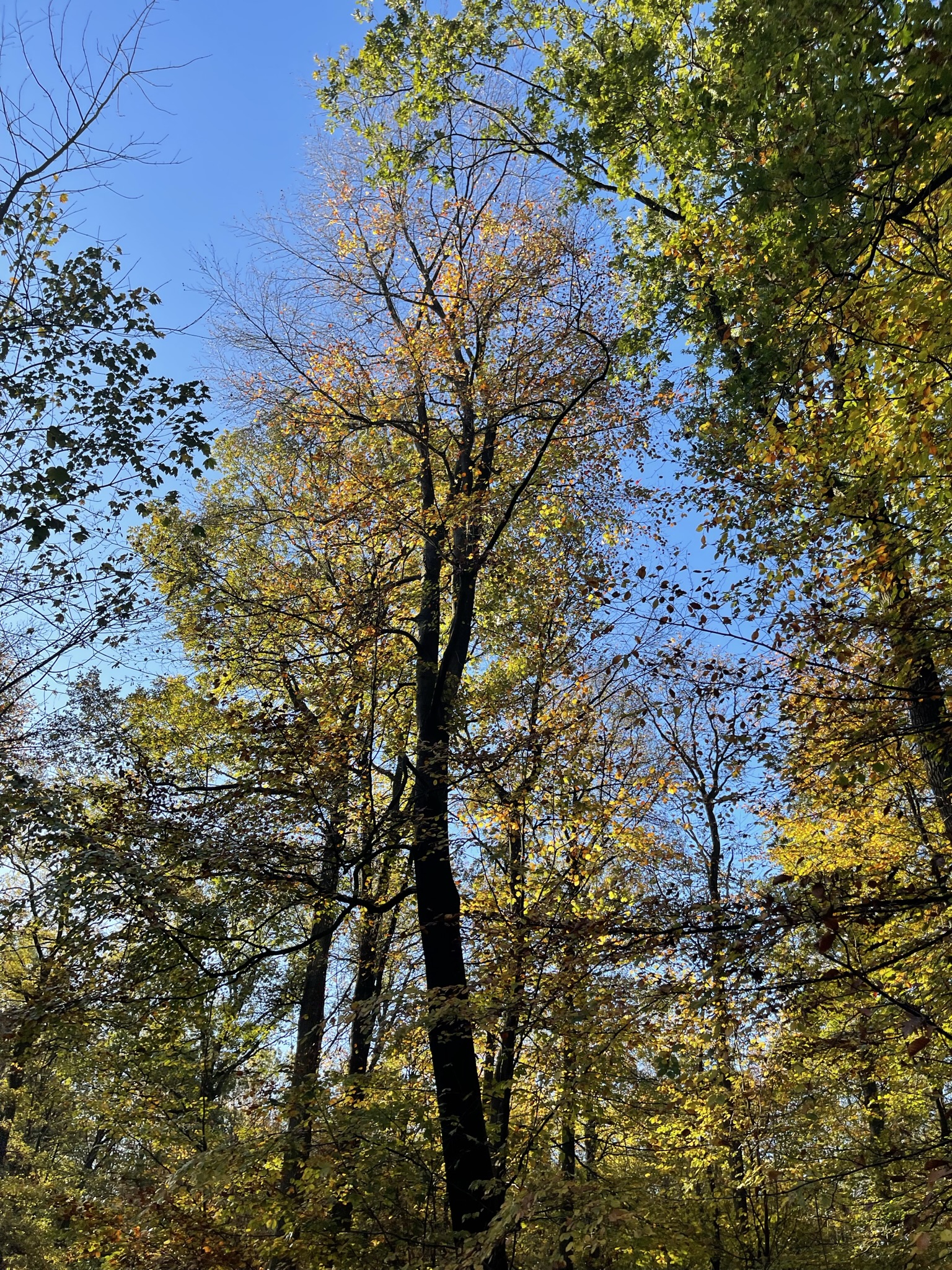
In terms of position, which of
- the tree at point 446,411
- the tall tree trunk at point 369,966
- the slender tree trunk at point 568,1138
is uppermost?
the tree at point 446,411

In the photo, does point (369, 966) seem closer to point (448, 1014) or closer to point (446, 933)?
point (446, 933)

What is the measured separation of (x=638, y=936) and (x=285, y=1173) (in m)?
4.29

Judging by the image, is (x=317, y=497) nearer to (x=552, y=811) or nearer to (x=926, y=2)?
(x=552, y=811)

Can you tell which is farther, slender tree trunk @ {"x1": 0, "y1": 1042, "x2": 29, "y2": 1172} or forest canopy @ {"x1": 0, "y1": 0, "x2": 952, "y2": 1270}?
slender tree trunk @ {"x1": 0, "y1": 1042, "x2": 29, "y2": 1172}

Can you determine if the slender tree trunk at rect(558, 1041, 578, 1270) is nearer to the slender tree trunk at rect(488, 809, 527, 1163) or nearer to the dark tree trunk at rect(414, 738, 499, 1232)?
the slender tree trunk at rect(488, 809, 527, 1163)

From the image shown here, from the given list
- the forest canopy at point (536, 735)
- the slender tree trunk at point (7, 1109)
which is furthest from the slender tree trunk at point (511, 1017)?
the slender tree trunk at point (7, 1109)

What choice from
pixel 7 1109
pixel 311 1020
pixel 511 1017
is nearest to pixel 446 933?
pixel 511 1017

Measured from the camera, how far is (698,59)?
8953mm

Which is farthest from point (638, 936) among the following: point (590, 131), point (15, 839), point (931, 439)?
point (590, 131)

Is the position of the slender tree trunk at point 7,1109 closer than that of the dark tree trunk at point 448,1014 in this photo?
No

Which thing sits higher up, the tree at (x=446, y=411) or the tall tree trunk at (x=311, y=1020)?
the tree at (x=446, y=411)

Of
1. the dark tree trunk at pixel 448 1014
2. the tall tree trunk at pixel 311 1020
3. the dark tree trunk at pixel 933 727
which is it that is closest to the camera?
the dark tree trunk at pixel 933 727

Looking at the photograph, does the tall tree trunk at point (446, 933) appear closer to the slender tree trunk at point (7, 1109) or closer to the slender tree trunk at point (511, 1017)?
the slender tree trunk at point (511, 1017)

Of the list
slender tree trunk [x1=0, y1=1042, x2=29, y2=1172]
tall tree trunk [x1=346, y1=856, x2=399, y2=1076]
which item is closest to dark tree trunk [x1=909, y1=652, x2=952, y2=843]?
tall tree trunk [x1=346, y1=856, x2=399, y2=1076]
